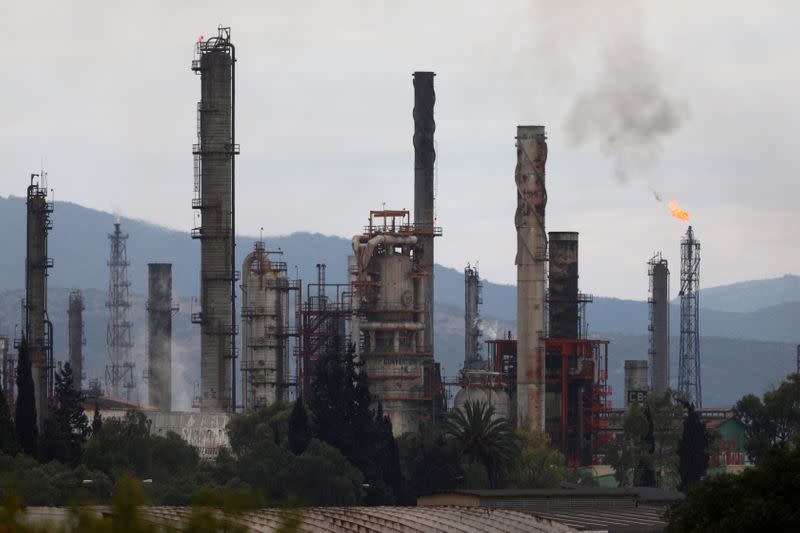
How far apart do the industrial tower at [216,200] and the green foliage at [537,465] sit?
1825 centimetres

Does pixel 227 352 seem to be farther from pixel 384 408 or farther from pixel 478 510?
pixel 478 510

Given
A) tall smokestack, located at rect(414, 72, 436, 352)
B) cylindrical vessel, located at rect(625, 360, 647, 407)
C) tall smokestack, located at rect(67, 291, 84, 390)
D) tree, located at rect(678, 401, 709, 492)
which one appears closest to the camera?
tree, located at rect(678, 401, 709, 492)

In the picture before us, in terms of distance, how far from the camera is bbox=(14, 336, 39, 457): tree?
90938 mm

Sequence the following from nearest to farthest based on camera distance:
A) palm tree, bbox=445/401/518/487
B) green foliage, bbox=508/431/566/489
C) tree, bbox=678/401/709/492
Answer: palm tree, bbox=445/401/518/487 < green foliage, bbox=508/431/566/489 < tree, bbox=678/401/709/492

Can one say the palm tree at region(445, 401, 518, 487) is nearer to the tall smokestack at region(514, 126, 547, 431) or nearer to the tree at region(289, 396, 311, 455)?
the tree at region(289, 396, 311, 455)

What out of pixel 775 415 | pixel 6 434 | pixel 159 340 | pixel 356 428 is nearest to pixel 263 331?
pixel 356 428

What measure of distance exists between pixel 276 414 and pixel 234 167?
→ 14.9 meters

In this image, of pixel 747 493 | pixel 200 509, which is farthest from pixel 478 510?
pixel 200 509

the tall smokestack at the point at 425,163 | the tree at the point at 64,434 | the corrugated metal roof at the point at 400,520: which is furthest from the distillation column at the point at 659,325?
the corrugated metal roof at the point at 400,520

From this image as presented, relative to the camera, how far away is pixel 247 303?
126 m

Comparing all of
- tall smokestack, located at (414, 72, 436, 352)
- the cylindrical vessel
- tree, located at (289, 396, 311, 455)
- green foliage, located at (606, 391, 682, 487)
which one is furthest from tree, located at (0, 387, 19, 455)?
the cylindrical vessel

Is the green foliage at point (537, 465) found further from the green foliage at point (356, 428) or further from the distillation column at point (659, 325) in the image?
the distillation column at point (659, 325)

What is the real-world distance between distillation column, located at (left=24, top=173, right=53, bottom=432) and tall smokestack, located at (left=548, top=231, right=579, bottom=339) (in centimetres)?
3259

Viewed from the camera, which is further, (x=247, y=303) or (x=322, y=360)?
(x=247, y=303)
